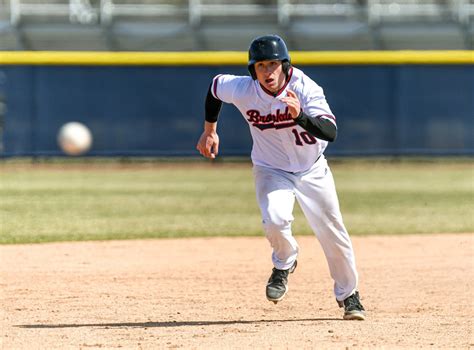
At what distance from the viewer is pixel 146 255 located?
7801 mm

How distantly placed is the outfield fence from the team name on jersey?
11994 millimetres

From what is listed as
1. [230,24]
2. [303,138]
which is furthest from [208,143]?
[230,24]

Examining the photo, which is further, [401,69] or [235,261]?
[401,69]

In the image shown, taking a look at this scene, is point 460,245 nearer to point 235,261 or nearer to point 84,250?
point 235,261

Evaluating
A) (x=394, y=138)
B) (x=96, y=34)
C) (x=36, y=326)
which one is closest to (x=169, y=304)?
(x=36, y=326)

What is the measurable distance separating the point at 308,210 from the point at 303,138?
370 millimetres

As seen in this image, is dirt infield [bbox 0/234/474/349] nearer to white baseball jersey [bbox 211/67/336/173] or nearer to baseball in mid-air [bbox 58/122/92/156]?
white baseball jersey [bbox 211/67/336/173]

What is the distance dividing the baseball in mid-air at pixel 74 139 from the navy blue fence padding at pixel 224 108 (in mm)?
240

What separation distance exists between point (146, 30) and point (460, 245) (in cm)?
1339

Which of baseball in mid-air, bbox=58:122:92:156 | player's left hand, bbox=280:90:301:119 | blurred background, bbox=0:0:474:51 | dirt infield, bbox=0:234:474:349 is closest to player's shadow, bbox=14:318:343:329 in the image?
dirt infield, bbox=0:234:474:349

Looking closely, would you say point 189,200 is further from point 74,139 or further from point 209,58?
point 209,58

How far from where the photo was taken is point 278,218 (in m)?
4.85

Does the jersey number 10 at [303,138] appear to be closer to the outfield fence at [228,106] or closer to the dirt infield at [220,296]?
the dirt infield at [220,296]

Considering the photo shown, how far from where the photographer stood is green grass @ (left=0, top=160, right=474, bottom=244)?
9555mm
